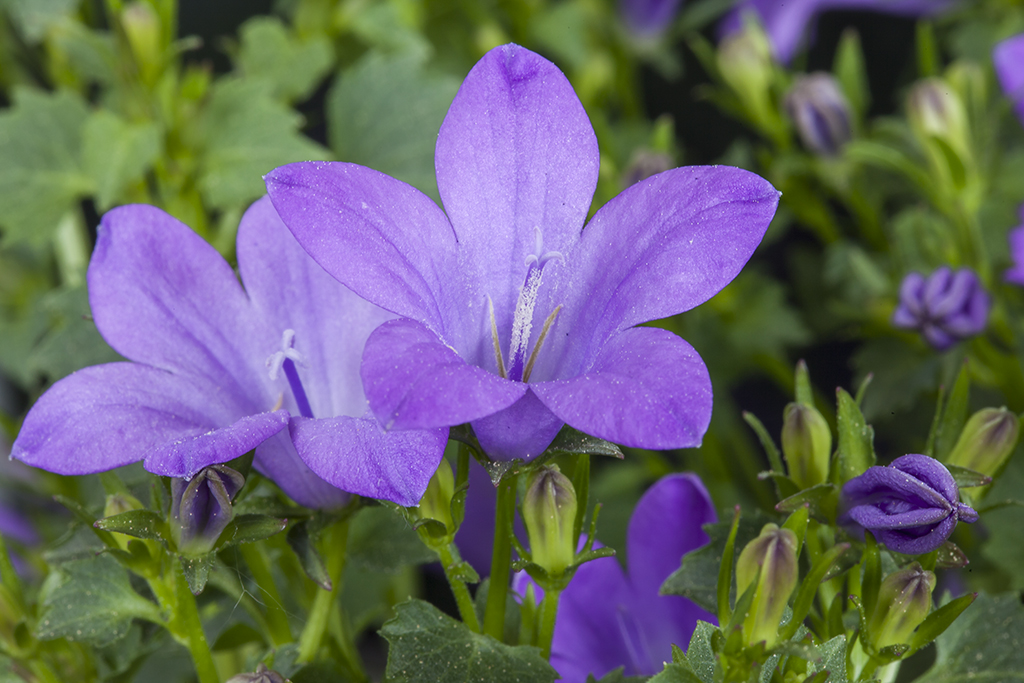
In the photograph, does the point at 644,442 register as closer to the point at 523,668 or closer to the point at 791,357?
the point at 523,668

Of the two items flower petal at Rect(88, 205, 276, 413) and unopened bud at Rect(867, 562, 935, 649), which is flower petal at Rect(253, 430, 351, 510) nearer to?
flower petal at Rect(88, 205, 276, 413)

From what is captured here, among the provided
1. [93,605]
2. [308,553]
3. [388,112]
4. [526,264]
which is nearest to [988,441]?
[526,264]

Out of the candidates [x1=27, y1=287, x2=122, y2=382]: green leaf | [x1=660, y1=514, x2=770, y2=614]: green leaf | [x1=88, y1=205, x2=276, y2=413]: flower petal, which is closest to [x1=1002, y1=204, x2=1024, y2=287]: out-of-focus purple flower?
[x1=660, y1=514, x2=770, y2=614]: green leaf

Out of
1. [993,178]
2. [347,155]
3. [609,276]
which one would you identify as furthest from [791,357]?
[609,276]

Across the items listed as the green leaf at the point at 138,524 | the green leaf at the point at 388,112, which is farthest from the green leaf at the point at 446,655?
the green leaf at the point at 388,112

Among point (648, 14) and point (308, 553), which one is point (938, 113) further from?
point (308, 553)

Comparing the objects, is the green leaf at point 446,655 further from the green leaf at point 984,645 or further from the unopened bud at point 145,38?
the unopened bud at point 145,38
